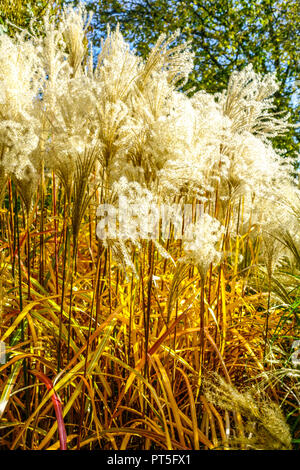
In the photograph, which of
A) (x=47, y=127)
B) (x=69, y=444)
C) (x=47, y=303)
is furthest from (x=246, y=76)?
(x=69, y=444)

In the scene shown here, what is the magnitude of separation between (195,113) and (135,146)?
444 millimetres

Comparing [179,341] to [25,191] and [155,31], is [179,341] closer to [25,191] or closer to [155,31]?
[25,191]

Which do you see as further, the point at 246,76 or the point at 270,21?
the point at 270,21

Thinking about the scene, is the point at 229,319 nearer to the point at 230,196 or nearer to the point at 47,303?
the point at 230,196

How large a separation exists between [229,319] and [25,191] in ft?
4.04

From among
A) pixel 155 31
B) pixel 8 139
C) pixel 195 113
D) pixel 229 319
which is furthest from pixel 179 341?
pixel 155 31

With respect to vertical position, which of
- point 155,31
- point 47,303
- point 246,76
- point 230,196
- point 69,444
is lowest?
point 69,444

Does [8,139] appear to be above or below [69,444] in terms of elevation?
above

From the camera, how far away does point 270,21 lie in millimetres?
10367

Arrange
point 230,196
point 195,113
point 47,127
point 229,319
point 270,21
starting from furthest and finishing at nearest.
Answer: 1. point 270,21
2. point 229,319
3. point 230,196
4. point 195,113
5. point 47,127

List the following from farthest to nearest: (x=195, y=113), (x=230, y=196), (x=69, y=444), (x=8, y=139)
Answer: (x=230, y=196), (x=195, y=113), (x=69, y=444), (x=8, y=139)

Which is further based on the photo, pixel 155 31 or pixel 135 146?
pixel 155 31

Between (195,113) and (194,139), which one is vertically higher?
(195,113)

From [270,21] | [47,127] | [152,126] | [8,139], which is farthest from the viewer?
[270,21]
